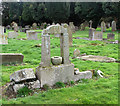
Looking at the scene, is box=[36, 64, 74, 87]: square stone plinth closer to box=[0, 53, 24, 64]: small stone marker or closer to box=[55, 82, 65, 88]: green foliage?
box=[55, 82, 65, 88]: green foliage

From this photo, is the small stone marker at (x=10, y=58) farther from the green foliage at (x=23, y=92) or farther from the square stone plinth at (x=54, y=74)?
the green foliage at (x=23, y=92)

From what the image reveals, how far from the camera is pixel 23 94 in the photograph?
18.6 feet

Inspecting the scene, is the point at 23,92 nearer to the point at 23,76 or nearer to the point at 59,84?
the point at 23,76

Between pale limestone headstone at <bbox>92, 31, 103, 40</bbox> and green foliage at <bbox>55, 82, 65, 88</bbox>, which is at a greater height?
pale limestone headstone at <bbox>92, 31, 103, 40</bbox>

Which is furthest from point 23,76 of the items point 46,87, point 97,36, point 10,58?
point 97,36

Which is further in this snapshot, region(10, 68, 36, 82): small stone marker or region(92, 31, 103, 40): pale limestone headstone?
region(92, 31, 103, 40): pale limestone headstone

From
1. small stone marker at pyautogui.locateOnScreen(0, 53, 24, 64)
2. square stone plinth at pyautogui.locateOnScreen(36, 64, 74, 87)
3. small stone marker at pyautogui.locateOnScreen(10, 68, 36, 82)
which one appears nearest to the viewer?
small stone marker at pyautogui.locateOnScreen(10, 68, 36, 82)

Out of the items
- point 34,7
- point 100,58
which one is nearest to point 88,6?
point 34,7

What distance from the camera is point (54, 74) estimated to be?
6551mm

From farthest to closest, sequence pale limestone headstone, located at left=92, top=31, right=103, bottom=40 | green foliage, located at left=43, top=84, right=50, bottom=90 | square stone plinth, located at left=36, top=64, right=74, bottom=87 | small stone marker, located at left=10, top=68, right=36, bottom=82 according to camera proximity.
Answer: pale limestone headstone, located at left=92, top=31, right=103, bottom=40 → square stone plinth, located at left=36, top=64, right=74, bottom=87 → green foliage, located at left=43, top=84, right=50, bottom=90 → small stone marker, located at left=10, top=68, right=36, bottom=82

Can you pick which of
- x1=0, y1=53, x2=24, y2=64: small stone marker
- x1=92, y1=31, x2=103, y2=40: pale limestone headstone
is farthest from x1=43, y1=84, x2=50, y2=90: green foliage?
x1=92, y1=31, x2=103, y2=40: pale limestone headstone

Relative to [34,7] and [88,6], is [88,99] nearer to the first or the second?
[88,6]

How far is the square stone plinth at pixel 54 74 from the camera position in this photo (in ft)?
20.8

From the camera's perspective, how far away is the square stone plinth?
635 cm
